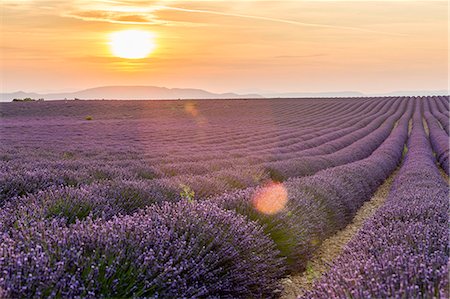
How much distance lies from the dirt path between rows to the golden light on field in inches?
28.2

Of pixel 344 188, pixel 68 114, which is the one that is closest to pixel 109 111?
pixel 68 114

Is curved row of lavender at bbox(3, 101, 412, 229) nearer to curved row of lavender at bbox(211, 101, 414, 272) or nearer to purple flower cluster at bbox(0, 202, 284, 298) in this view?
purple flower cluster at bbox(0, 202, 284, 298)

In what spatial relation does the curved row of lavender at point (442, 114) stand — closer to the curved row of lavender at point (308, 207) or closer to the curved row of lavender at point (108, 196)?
the curved row of lavender at point (308, 207)

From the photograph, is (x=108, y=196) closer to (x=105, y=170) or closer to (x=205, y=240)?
(x=205, y=240)

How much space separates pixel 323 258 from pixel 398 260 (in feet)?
10.5

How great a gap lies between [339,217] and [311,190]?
2.41 ft

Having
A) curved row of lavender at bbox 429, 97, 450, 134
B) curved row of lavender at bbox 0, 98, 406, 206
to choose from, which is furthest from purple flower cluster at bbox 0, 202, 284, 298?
curved row of lavender at bbox 429, 97, 450, 134

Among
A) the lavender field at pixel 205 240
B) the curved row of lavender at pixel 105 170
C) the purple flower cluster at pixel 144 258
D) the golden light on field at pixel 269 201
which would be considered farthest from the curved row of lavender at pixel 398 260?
the curved row of lavender at pixel 105 170

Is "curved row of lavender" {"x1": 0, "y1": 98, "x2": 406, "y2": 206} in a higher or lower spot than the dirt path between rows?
higher

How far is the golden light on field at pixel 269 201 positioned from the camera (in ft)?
16.6

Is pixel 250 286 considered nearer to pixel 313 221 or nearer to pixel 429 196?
pixel 313 221

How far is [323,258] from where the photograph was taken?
5.85 metres

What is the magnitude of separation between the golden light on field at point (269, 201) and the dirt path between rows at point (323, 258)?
715 mm

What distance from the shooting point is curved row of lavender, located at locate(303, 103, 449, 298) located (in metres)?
2.40
